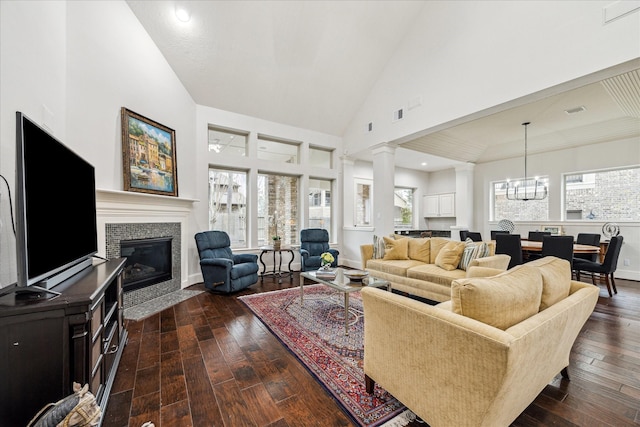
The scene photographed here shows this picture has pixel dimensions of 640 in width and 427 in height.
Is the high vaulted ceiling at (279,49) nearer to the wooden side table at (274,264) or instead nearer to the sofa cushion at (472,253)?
the wooden side table at (274,264)

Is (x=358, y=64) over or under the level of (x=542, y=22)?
over

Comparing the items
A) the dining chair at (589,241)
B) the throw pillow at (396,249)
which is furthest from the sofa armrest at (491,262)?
the dining chair at (589,241)

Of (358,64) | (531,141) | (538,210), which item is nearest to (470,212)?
(538,210)

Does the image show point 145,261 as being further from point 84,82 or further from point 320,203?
point 320,203

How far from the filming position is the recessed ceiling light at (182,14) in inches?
140

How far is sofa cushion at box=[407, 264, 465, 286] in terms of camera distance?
326 centimetres

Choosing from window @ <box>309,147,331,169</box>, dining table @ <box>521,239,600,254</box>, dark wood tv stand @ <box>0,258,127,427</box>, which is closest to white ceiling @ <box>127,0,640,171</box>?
window @ <box>309,147,331,169</box>

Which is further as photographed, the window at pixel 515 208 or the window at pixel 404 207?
the window at pixel 404 207

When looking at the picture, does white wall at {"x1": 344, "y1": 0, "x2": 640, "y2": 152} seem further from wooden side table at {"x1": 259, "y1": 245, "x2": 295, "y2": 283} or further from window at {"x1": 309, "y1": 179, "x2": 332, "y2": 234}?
wooden side table at {"x1": 259, "y1": 245, "x2": 295, "y2": 283}

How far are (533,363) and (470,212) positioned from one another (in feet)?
23.3

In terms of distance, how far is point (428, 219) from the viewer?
365 inches

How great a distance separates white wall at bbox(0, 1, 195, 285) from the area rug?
212 centimetres

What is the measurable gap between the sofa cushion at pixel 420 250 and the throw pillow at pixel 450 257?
0.46 metres

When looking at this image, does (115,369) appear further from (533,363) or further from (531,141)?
(531,141)
